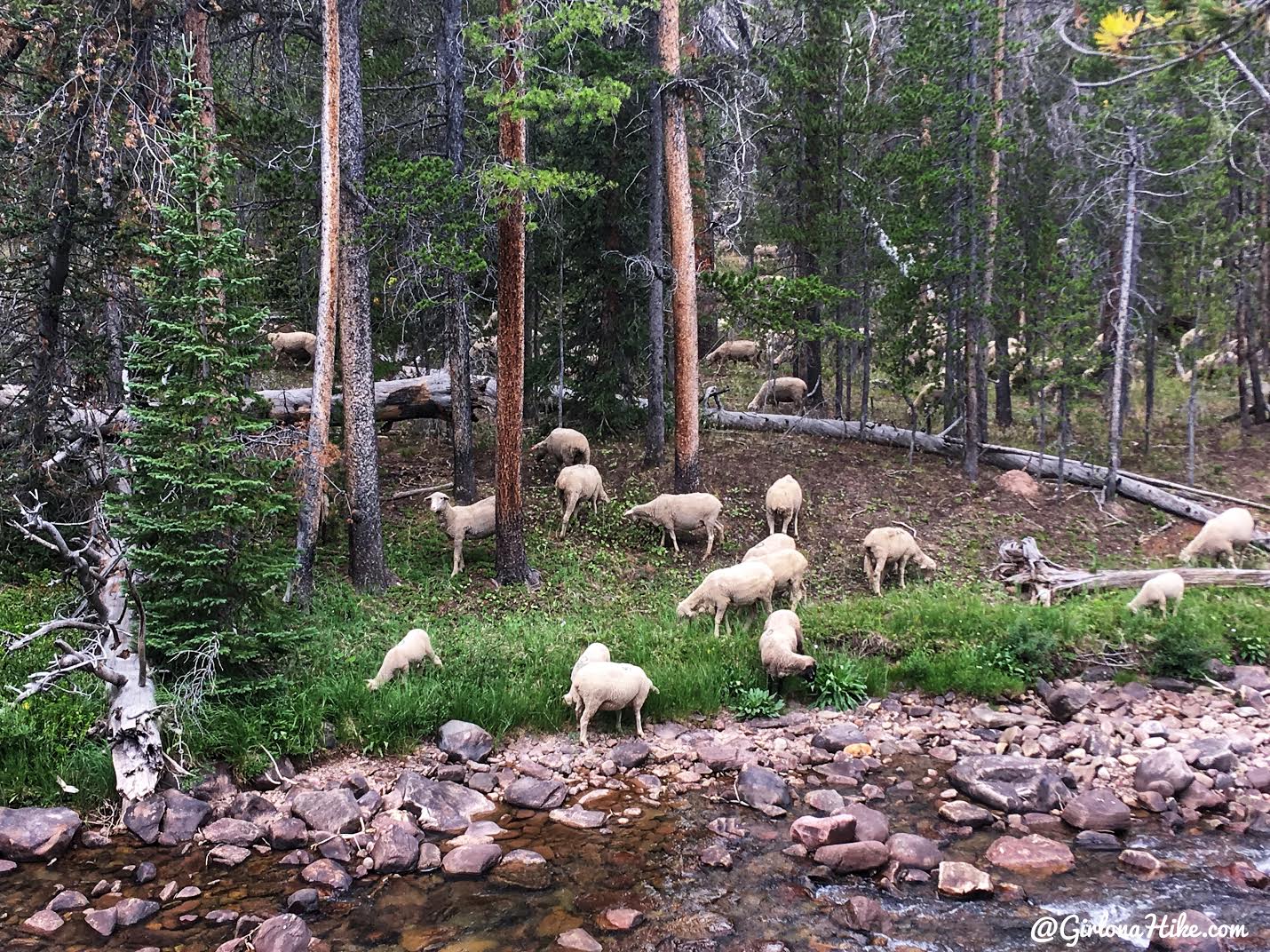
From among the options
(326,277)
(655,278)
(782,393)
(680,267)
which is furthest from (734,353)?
(326,277)

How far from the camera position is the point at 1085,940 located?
686 cm

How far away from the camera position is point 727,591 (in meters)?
12.1

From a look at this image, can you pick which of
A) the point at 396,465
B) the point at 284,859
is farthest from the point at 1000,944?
the point at 396,465

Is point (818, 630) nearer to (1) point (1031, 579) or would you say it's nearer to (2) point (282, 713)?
(1) point (1031, 579)

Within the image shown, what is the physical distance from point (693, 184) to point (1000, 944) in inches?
618

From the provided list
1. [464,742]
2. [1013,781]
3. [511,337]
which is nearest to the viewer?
[1013,781]

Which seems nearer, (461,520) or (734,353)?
(461,520)

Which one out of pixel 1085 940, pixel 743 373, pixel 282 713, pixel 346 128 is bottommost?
pixel 1085 940

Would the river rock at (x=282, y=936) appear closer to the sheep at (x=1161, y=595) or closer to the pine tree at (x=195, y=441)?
the pine tree at (x=195, y=441)

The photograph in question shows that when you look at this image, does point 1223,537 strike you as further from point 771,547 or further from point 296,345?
point 296,345

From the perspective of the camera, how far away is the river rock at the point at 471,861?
25.4ft

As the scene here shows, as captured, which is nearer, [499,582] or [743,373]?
[499,582]

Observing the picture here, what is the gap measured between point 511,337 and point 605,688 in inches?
209

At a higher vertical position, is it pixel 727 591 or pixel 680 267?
pixel 680 267
